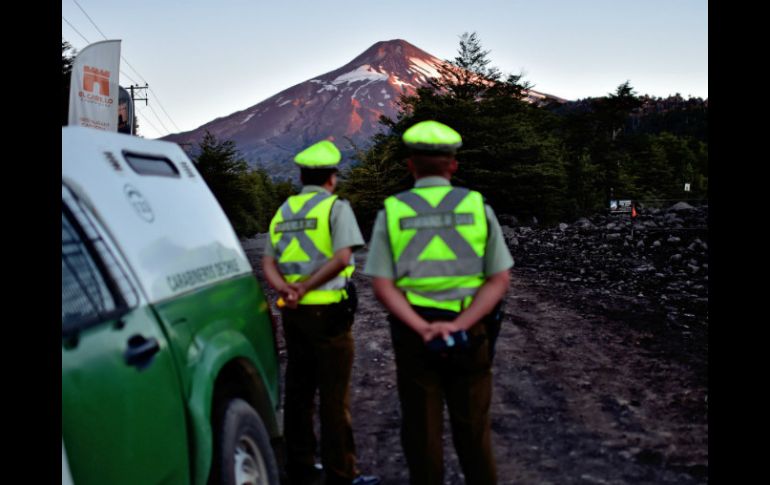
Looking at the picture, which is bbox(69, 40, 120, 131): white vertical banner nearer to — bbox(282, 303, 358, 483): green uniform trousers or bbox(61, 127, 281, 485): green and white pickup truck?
bbox(282, 303, 358, 483): green uniform trousers

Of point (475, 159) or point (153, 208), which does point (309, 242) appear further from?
point (475, 159)

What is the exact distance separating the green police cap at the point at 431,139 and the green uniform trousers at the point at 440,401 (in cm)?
75

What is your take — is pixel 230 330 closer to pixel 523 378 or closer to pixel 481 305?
pixel 481 305

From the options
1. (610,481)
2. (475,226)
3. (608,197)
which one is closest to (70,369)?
(475,226)

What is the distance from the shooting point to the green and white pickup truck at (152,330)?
1.96m

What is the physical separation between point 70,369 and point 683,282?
10894 millimetres

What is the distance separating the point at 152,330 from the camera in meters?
2.27

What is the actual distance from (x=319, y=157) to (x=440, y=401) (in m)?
1.64

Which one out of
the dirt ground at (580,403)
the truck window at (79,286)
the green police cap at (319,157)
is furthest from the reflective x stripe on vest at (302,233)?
the truck window at (79,286)

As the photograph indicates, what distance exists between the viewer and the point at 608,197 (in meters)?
48.4

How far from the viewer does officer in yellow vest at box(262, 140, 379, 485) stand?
12.1 feet

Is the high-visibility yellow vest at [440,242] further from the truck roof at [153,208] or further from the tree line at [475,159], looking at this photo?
the tree line at [475,159]

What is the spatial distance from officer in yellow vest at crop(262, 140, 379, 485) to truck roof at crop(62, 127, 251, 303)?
1.75 ft
